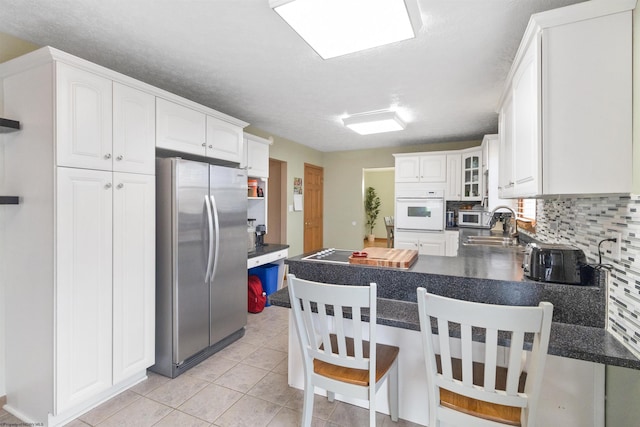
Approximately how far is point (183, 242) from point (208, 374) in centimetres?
106

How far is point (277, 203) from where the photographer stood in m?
5.11

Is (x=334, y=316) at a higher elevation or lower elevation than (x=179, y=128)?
lower

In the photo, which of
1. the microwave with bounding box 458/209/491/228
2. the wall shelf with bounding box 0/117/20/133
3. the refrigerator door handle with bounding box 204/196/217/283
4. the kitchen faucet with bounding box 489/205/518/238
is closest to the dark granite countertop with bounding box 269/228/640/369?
the refrigerator door handle with bounding box 204/196/217/283

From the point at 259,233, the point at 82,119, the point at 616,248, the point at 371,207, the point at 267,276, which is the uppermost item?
the point at 82,119

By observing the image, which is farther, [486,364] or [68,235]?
[68,235]

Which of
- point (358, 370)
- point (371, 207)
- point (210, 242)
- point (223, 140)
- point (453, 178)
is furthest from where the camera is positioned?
point (371, 207)

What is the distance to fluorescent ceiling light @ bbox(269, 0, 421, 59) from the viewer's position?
141cm

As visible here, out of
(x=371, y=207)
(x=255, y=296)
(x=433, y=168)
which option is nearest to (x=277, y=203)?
(x=255, y=296)

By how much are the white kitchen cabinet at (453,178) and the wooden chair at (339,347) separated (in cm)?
369

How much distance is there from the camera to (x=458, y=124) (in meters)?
4.08

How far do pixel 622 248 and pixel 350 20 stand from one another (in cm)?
161

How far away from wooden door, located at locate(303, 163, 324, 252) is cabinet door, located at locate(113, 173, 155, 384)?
3.49m

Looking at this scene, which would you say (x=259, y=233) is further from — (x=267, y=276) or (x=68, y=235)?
(x=68, y=235)

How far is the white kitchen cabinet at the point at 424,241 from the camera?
4848 millimetres
